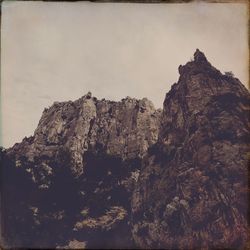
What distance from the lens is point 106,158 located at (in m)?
12.4

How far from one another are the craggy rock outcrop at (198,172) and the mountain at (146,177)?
0.02m

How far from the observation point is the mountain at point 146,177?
11.9 metres

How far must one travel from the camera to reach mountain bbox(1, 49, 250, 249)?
11867 millimetres

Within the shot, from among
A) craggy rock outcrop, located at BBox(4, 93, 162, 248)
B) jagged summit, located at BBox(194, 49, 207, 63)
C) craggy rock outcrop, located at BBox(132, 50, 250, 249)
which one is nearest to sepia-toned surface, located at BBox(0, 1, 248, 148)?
jagged summit, located at BBox(194, 49, 207, 63)

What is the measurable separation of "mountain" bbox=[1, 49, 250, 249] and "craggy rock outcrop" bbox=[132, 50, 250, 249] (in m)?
0.02

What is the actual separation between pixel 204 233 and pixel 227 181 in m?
1.34

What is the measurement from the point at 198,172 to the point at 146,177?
1.26 metres

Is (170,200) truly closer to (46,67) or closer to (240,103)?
(240,103)

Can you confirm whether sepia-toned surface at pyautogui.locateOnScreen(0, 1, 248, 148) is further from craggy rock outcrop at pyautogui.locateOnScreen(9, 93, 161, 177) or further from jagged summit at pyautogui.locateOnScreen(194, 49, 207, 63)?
craggy rock outcrop at pyautogui.locateOnScreen(9, 93, 161, 177)

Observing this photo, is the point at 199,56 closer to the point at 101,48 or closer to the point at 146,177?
the point at 101,48

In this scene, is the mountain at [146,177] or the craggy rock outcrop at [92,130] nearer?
the mountain at [146,177]

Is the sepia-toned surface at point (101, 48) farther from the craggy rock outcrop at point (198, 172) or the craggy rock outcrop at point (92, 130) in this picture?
the craggy rock outcrop at point (198, 172)

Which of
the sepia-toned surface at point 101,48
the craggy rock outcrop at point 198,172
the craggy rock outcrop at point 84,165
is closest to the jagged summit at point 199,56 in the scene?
the craggy rock outcrop at point 198,172

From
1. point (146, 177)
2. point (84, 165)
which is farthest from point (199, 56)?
point (84, 165)
